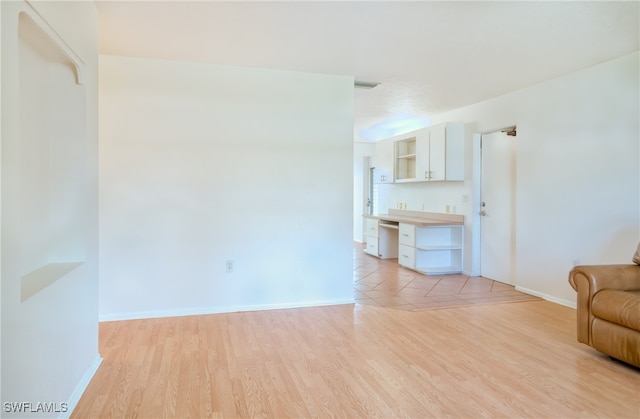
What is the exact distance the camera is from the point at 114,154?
338cm

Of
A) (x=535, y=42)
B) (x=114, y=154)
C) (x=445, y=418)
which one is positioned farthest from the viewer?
(x=114, y=154)

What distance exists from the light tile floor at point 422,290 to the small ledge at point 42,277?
2804mm

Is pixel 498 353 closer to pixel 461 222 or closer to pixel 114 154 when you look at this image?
pixel 461 222

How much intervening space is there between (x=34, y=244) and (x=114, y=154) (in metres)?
1.55

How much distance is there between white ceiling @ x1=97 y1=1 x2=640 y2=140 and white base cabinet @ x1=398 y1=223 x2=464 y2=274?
2329 mm

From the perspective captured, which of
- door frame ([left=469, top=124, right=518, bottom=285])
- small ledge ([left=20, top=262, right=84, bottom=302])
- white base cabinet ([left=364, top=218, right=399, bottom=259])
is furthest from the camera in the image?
white base cabinet ([left=364, top=218, right=399, bottom=259])

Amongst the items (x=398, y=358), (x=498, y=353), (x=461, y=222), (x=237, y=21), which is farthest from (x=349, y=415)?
(x=461, y=222)

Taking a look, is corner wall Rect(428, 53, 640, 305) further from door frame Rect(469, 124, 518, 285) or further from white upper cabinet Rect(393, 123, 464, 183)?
white upper cabinet Rect(393, 123, 464, 183)

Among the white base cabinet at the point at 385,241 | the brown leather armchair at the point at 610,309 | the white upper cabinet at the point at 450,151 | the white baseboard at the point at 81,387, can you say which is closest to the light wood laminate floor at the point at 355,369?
the white baseboard at the point at 81,387

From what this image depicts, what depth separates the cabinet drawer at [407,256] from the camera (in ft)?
18.4

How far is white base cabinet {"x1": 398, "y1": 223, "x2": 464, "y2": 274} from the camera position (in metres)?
5.54

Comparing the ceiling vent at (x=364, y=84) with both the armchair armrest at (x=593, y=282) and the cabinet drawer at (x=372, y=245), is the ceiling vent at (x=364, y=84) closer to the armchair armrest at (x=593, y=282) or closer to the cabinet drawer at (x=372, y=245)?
the armchair armrest at (x=593, y=282)

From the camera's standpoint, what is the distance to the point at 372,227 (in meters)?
7.07

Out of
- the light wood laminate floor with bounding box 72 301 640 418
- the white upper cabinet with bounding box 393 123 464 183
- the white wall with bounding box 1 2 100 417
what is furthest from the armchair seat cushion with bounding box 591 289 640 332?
the white wall with bounding box 1 2 100 417
